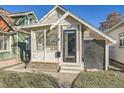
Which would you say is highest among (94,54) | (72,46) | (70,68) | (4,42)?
(4,42)

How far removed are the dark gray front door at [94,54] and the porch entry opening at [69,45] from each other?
2.83 ft

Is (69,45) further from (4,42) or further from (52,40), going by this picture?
(4,42)

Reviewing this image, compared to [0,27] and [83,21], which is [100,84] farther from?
[0,27]

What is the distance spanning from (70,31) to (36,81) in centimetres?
Answer: 494

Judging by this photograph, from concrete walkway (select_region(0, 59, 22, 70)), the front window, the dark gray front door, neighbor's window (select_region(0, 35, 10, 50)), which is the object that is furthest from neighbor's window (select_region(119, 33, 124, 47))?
neighbor's window (select_region(0, 35, 10, 50))

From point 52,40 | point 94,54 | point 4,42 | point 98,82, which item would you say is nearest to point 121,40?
point 94,54

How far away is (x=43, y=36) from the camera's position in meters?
13.6

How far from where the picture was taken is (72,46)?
1287cm

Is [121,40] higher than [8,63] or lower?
higher

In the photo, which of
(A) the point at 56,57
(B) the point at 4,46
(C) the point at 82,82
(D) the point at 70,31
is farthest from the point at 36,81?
(B) the point at 4,46

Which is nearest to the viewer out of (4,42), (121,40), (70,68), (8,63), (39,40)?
(70,68)

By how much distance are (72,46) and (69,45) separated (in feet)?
0.69

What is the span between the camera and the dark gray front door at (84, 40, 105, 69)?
42.2 ft

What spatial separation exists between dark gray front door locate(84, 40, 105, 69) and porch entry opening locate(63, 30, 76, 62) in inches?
33.9
